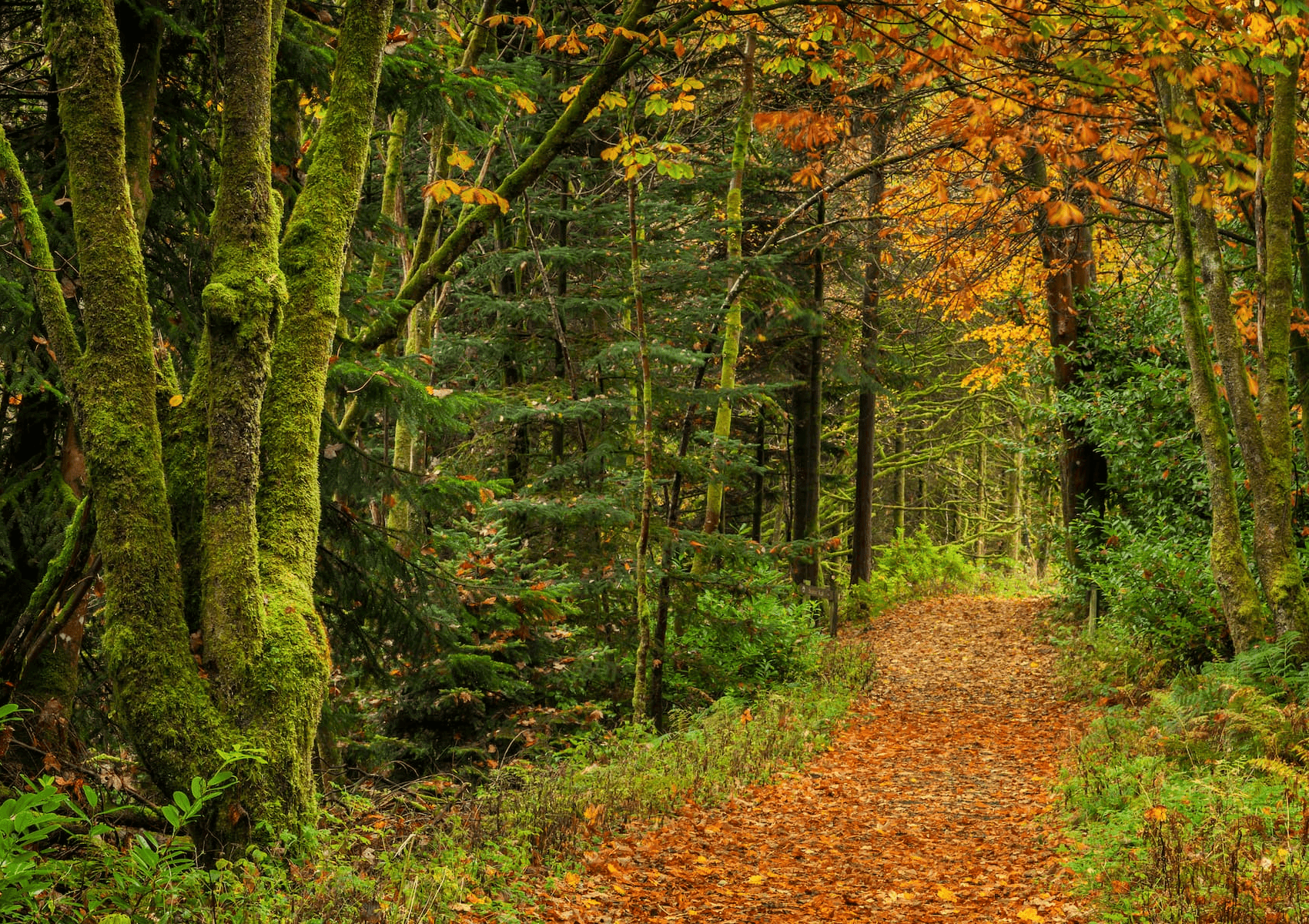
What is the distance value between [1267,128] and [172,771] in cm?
931

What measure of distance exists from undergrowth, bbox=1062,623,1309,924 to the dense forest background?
2.15 feet

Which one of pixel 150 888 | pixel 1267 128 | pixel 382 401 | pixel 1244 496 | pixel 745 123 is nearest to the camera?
pixel 150 888

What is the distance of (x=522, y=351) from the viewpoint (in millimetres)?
12883

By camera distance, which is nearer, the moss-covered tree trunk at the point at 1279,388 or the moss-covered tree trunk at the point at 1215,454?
the moss-covered tree trunk at the point at 1279,388

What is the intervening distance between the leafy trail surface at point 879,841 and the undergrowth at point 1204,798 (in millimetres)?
357

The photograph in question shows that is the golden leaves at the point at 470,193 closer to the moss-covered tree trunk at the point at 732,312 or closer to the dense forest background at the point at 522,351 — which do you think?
the dense forest background at the point at 522,351

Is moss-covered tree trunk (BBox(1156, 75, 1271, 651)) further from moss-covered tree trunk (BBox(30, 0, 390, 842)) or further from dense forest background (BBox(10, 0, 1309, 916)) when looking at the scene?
moss-covered tree trunk (BBox(30, 0, 390, 842))

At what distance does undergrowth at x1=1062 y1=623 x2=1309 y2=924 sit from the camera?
13.6 feet

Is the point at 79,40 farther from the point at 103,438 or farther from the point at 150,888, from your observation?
the point at 150,888

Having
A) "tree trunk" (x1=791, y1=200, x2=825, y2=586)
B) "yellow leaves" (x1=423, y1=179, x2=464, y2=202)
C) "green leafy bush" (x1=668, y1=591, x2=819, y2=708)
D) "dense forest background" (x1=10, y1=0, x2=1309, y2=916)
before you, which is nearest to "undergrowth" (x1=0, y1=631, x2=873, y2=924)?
"dense forest background" (x1=10, y1=0, x2=1309, y2=916)

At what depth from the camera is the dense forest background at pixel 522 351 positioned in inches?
153

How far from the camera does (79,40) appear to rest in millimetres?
3754

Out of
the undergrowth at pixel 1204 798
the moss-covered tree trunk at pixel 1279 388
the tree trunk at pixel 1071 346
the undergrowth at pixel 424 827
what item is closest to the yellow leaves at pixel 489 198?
the undergrowth at pixel 424 827

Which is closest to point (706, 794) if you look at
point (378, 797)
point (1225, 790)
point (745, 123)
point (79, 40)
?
point (378, 797)
